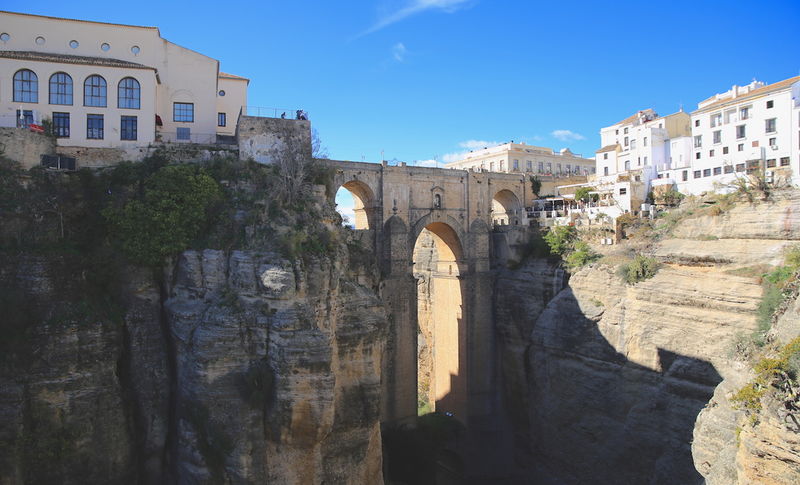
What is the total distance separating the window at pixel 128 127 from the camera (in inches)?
800

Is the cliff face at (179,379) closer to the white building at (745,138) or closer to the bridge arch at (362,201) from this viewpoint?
the bridge arch at (362,201)

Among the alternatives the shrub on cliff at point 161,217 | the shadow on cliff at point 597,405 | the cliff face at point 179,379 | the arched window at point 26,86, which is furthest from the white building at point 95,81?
the shadow on cliff at point 597,405

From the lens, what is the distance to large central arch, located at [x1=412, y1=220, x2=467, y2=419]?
30.2m

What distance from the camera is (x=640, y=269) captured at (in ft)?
78.3

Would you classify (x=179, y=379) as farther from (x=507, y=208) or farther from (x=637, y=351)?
(x=507, y=208)

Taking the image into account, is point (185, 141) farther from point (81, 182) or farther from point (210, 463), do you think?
point (210, 463)

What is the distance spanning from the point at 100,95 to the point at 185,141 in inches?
135

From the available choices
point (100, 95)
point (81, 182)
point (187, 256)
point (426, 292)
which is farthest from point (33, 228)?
point (426, 292)

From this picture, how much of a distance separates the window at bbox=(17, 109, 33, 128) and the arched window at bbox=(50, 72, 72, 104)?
861mm

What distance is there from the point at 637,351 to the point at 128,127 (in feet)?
72.8

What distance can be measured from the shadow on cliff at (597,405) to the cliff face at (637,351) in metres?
0.05

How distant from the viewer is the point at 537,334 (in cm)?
2792

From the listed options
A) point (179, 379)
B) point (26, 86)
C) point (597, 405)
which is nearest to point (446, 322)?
point (597, 405)

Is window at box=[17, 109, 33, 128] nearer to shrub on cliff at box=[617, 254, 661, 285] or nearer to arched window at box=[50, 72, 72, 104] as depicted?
arched window at box=[50, 72, 72, 104]
